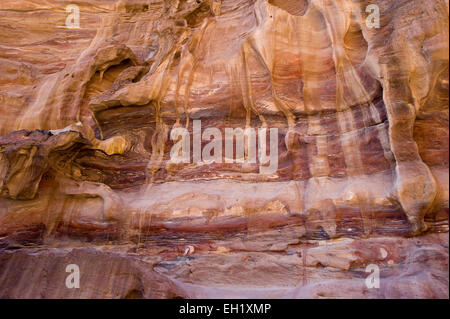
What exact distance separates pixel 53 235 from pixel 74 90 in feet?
9.86

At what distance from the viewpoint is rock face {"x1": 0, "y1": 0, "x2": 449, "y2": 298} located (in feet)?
15.5

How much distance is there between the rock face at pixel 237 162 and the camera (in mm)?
4734

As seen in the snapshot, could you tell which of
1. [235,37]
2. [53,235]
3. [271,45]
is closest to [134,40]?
[235,37]

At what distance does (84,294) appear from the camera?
4602 millimetres

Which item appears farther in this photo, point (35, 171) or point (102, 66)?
point (102, 66)

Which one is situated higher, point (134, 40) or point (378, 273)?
point (134, 40)

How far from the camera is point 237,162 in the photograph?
6.13 m

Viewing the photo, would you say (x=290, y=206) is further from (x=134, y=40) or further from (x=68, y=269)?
(x=134, y=40)

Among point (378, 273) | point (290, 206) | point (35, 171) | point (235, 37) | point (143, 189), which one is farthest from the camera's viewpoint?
point (235, 37)

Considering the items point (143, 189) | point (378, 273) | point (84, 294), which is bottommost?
point (84, 294)

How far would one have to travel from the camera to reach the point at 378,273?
14.7ft

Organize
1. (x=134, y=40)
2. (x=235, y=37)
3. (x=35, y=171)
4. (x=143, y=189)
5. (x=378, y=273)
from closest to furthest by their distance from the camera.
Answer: (x=378, y=273) < (x=35, y=171) < (x=143, y=189) < (x=235, y=37) < (x=134, y=40)

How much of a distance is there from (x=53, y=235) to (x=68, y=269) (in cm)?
134

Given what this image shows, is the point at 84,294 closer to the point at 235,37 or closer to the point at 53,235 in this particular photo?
the point at 53,235
